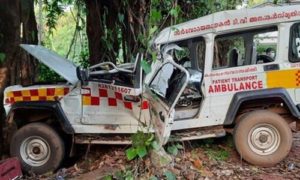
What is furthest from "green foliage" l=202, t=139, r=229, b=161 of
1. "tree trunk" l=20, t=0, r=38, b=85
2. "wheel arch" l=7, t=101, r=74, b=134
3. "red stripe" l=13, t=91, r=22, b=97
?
"tree trunk" l=20, t=0, r=38, b=85

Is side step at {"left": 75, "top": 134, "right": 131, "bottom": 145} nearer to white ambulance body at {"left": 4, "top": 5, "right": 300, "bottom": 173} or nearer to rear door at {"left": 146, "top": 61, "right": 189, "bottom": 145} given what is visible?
white ambulance body at {"left": 4, "top": 5, "right": 300, "bottom": 173}

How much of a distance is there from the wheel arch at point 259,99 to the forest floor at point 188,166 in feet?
1.87

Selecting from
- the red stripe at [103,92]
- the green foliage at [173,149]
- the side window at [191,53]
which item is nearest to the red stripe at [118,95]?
the red stripe at [103,92]

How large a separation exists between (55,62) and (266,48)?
3094 mm

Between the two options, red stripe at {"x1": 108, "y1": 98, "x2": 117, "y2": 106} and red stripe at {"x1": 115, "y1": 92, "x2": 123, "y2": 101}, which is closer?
red stripe at {"x1": 115, "y1": 92, "x2": 123, "y2": 101}

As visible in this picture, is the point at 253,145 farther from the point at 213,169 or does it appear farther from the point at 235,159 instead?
the point at 213,169

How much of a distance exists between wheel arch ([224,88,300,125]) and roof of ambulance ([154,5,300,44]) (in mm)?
902

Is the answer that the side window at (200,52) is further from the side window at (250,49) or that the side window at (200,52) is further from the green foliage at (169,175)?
the green foliage at (169,175)

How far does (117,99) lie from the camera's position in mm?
6043

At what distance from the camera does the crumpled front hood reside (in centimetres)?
629

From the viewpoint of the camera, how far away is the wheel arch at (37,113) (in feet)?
20.5

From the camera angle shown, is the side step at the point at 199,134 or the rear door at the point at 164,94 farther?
the side step at the point at 199,134

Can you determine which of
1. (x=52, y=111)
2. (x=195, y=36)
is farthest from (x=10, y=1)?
(x=195, y=36)

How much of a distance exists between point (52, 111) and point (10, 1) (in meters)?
2.08
